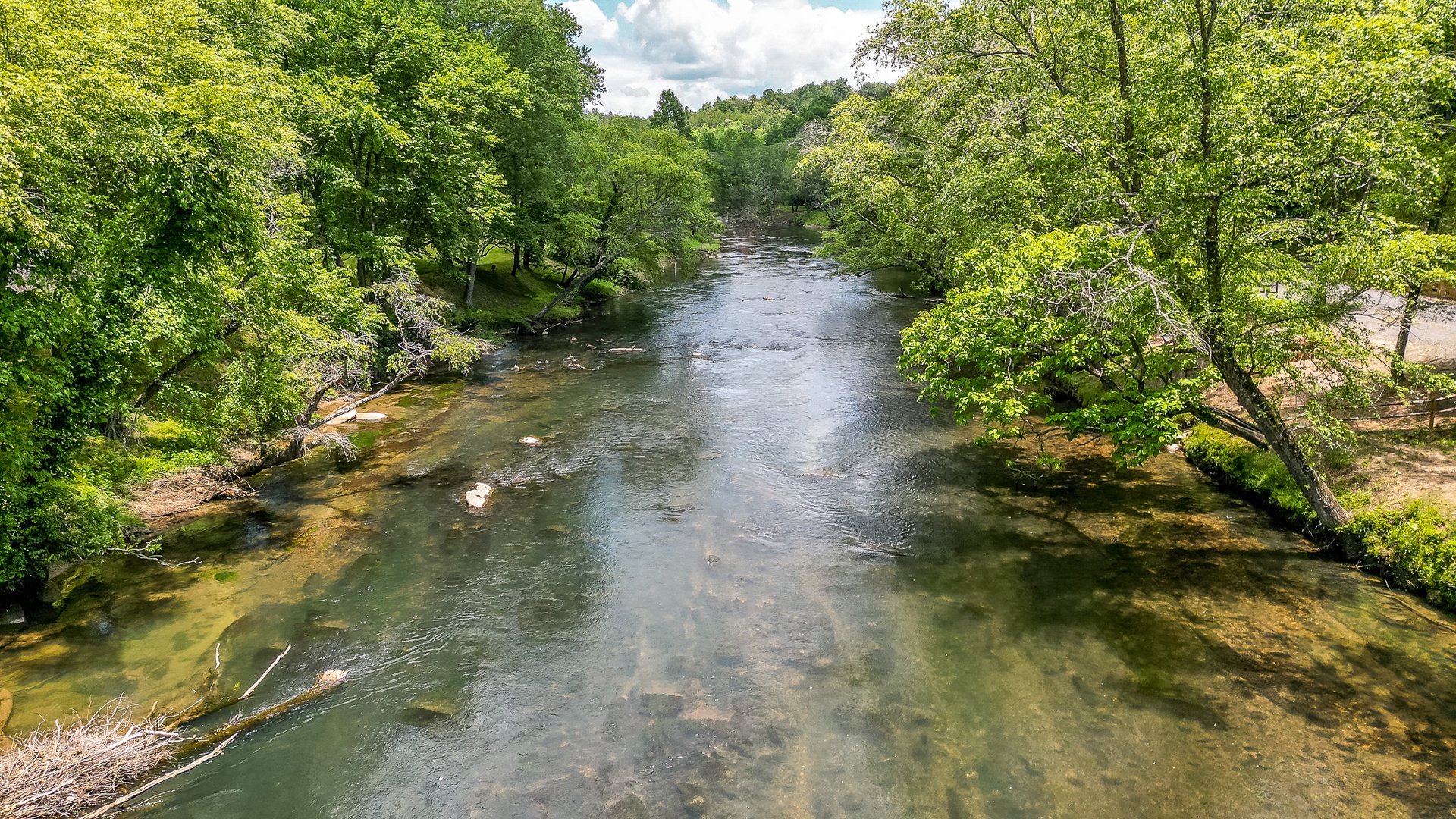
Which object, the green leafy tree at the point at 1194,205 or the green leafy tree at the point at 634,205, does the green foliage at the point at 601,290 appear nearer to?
the green leafy tree at the point at 634,205

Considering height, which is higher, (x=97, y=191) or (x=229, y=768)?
(x=97, y=191)

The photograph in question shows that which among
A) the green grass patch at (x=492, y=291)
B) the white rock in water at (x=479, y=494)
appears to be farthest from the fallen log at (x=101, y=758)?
the green grass patch at (x=492, y=291)

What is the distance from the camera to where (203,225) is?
12.2 m

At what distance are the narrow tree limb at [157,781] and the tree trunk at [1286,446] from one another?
60.5 ft

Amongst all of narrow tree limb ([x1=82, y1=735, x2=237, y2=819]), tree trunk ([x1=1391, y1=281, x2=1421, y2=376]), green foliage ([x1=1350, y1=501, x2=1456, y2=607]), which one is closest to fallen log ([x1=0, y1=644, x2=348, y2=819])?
narrow tree limb ([x1=82, y1=735, x2=237, y2=819])

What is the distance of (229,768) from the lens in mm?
9297

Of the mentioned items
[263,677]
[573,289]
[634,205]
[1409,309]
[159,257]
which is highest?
[634,205]

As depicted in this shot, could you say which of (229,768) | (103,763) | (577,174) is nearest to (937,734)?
(229,768)

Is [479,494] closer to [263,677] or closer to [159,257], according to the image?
[263,677]

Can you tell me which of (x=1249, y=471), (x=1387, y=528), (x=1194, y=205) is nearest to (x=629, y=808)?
(x=1194, y=205)

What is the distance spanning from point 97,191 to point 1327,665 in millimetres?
22709

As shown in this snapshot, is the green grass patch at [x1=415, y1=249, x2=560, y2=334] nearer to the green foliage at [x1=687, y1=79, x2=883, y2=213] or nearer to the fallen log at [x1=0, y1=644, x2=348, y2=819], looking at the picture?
the fallen log at [x1=0, y1=644, x2=348, y2=819]

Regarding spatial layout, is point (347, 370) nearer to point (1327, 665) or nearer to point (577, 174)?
point (577, 174)

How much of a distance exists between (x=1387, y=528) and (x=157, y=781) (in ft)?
69.7
